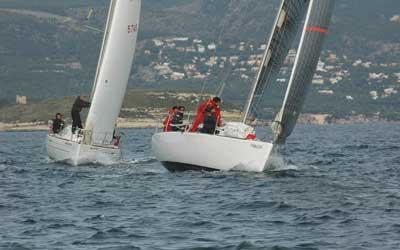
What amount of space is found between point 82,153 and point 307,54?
41.0 ft

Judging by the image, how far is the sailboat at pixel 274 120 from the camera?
110 feet

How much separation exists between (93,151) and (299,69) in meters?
12.1

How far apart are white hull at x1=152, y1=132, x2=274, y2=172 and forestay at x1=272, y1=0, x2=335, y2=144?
94 cm

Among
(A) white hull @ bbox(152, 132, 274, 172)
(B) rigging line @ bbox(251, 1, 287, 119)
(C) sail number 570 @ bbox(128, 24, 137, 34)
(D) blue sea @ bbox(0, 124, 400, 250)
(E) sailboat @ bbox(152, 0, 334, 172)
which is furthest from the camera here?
(C) sail number 570 @ bbox(128, 24, 137, 34)

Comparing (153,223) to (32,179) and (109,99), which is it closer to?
(32,179)

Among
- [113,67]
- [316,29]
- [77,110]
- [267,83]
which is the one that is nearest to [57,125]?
[77,110]

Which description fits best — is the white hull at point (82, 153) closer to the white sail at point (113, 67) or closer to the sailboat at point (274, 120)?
the white sail at point (113, 67)

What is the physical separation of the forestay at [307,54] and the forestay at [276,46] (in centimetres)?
263

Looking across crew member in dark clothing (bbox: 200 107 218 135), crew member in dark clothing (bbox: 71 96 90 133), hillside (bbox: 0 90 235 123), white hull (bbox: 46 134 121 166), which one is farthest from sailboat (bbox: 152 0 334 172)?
hillside (bbox: 0 90 235 123)

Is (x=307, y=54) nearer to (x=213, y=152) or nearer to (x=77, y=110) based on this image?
(x=213, y=152)

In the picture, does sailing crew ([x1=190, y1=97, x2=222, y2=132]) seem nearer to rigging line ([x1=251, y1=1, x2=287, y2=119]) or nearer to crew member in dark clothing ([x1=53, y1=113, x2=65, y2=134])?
rigging line ([x1=251, y1=1, x2=287, y2=119])

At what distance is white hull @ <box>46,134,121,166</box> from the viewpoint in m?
43.0

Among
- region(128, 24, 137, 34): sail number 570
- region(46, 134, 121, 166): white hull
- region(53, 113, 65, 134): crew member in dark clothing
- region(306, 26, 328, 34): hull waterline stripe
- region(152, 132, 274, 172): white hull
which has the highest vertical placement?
region(306, 26, 328, 34): hull waterline stripe

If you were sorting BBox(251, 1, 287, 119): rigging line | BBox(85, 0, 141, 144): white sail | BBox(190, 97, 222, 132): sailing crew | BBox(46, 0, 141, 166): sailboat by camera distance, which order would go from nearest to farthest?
BBox(190, 97, 222, 132): sailing crew
BBox(251, 1, 287, 119): rigging line
BBox(46, 0, 141, 166): sailboat
BBox(85, 0, 141, 144): white sail
